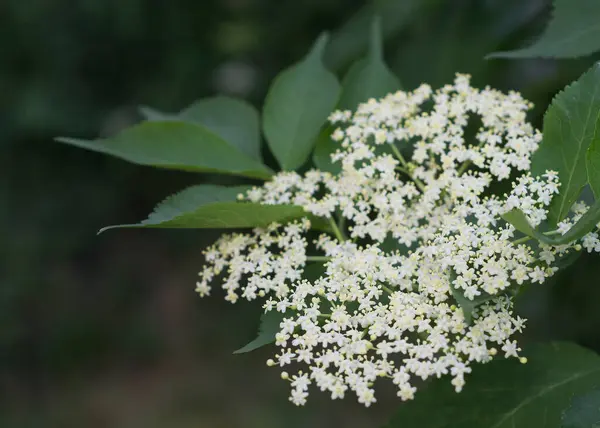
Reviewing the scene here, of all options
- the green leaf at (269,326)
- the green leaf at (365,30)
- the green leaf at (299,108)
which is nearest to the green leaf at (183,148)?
the green leaf at (299,108)

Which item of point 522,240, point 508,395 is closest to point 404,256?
point 522,240


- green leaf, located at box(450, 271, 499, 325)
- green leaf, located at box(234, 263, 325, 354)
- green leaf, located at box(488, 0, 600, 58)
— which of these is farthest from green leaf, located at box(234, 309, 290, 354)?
green leaf, located at box(488, 0, 600, 58)

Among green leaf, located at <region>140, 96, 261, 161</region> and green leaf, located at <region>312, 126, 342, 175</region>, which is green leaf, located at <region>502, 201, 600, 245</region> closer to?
green leaf, located at <region>312, 126, 342, 175</region>

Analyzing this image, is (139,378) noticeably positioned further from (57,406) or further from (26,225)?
(26,225)

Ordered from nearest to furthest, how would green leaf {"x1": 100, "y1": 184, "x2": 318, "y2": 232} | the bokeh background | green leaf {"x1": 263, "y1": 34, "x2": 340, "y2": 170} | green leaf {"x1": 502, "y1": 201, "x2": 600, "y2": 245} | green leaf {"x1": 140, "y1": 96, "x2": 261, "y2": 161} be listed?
green leaf {"x1": 502, "y1": 201, "x2": 600, "y2": 245}, green leaf {"x1": 100, "y1": 184, "x2": 318, "y2": 232}, green leaf {"x1": 263, "y1": 34, "x2": 340, "y2": 170}, green leaf {"x1": 140, "y1": 96, "x2": 261, "y2": 161}, the bokeh background

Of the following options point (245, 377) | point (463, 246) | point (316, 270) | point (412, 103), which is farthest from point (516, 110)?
point (245, 377)

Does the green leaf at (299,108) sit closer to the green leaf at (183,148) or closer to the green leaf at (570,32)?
the green leaf at (183,148)
